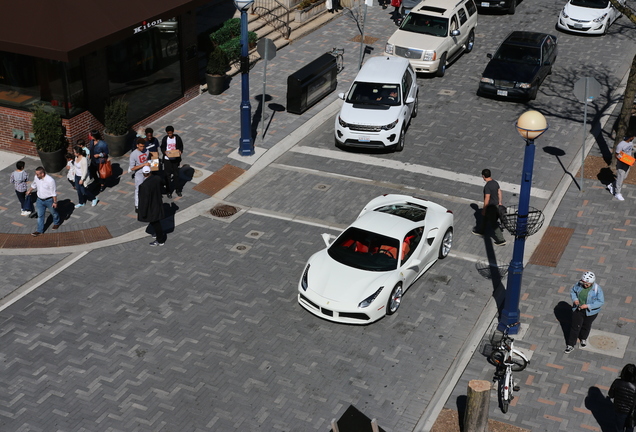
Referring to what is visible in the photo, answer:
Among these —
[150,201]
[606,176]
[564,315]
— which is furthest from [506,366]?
[606,176]

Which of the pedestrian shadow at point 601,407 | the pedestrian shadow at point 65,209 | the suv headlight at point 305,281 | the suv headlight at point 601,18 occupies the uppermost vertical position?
the suv headlight at point 601,18

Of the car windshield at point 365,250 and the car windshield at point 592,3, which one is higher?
the car windshield at point 592,3

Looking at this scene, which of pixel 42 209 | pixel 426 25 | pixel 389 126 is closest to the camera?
pixel 42 209

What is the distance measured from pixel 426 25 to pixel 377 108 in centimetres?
726

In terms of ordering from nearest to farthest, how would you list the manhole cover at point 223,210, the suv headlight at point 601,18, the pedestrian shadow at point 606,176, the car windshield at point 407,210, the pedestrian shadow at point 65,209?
the car windshield at point 407,210 → the pedestrian shadow at point 65,209 → the manhole cover at point 223,210 → the pedestrian shadow at point 606,176 → the suv headlight at point 601,18

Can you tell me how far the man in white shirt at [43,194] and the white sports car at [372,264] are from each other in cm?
614

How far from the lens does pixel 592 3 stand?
104 ft

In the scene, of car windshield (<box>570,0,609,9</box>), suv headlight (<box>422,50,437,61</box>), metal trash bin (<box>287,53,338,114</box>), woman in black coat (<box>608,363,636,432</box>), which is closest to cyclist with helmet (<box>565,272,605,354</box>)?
woman in black coat (<box>608,363,636,432</box>)

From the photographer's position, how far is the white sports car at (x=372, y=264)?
14.9 m

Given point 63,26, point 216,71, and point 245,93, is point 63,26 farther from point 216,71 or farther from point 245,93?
point 216,71

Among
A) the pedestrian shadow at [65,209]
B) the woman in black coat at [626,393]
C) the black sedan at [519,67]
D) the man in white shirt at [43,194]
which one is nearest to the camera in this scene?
the woman in black coat at [626,393]

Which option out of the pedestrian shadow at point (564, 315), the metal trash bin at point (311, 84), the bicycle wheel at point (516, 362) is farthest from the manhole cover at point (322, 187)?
the bicycle wheel at point (516, 362)

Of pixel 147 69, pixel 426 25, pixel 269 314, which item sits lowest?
pixel 269 314

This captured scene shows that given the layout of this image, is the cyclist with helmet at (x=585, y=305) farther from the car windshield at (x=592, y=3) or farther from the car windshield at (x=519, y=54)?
the car windshield at (x=592, y=3)
